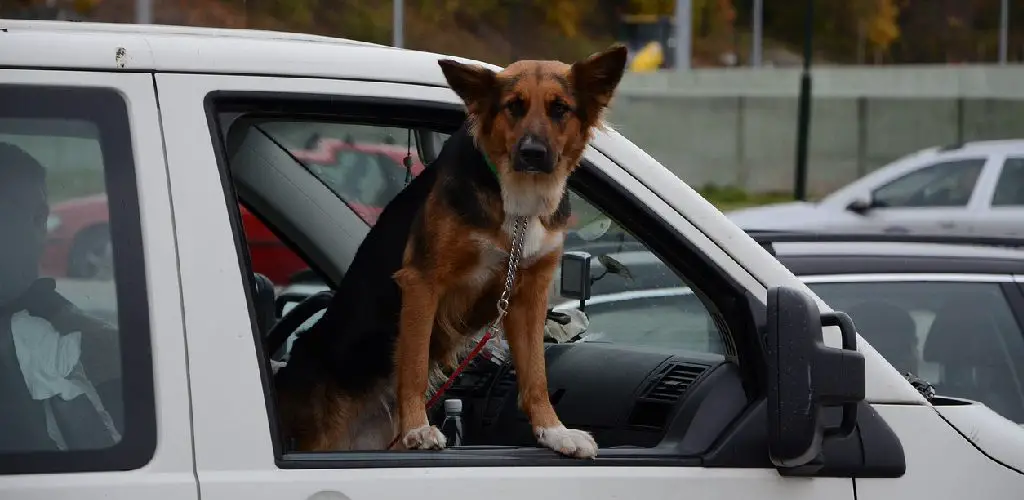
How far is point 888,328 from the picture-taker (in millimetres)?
5328

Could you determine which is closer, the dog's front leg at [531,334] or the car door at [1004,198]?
the dog's front leg at [531,334]

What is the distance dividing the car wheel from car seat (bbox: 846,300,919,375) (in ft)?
11.2

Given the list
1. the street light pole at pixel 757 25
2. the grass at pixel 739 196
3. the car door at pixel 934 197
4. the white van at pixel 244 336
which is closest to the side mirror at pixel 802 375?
the white van at pixel 244 336

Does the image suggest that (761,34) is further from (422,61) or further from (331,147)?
(422,61)

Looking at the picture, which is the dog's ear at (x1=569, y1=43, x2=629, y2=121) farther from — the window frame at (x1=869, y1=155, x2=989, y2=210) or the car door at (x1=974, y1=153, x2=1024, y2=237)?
the window frame at (x1=869, y1=155, x2=989, y2=210)

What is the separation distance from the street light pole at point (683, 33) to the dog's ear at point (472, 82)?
26.2 metres

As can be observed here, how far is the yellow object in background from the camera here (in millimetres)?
28469

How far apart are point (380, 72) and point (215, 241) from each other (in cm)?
47

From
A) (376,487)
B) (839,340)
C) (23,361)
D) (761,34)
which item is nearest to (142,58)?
(23,361)

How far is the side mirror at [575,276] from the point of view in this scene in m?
3.29

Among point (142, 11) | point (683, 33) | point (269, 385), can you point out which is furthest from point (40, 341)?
point (683, 33)

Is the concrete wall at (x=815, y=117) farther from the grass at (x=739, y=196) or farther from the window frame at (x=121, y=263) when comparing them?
the window frame at (x=121, y=263)

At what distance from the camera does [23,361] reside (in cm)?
241

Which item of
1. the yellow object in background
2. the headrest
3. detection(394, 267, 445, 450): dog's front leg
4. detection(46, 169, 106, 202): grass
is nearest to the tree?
the yellow object in background
